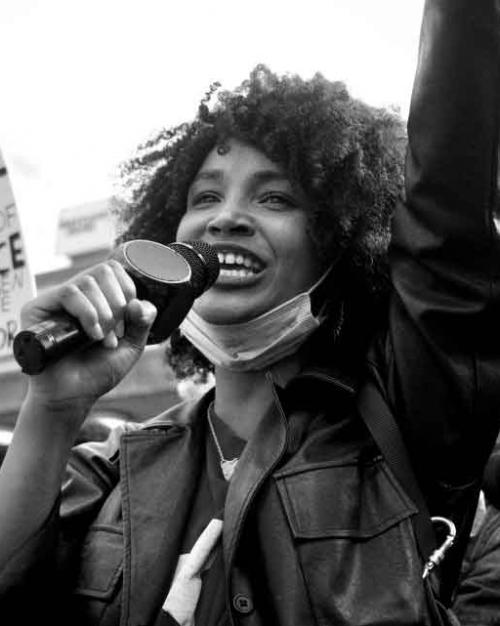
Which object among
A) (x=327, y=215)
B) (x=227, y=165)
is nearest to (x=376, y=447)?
(x=327, y=215)

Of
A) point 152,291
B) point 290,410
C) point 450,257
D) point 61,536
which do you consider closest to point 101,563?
point 61,536

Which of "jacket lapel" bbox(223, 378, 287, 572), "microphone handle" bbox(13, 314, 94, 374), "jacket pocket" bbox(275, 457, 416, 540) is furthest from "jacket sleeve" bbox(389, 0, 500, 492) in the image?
"microphone handle" bbox(13, 314, 94, 374)

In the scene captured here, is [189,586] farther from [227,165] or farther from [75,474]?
[227,165]

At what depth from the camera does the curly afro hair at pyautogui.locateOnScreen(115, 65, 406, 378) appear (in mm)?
2400

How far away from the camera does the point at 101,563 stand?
2.00 metres

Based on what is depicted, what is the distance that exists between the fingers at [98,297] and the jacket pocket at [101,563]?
22.0 inches

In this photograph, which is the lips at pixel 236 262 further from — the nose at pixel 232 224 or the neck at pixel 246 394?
the neck at pixel 246 394

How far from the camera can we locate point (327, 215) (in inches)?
94.6

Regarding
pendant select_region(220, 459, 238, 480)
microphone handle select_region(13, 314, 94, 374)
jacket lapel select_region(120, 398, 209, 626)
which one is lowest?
jacket lapel select_region(120, 398, 209, 626)

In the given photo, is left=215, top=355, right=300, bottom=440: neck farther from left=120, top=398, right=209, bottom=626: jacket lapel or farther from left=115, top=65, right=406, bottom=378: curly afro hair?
left=115, top=65, right=406, bottom=378: curly afro hair

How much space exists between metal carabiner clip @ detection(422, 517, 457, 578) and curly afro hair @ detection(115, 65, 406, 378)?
51cm

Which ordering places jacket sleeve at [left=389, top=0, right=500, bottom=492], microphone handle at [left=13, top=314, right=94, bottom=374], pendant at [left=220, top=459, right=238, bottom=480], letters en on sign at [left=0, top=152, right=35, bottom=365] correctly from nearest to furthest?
1. microphone handle at [left=13, top=314, right=94, bottom=374]
2. jacket sleeve at [left=389, top=0, right=500, bottom=492]
3. pendant at [left=220, top=459, right=238, bottom=480]
4. letters en on sign at [left=0, top=152, right=35, bottom=365]

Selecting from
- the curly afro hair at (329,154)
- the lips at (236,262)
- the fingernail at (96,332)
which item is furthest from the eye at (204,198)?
the fingernail at (96,332)

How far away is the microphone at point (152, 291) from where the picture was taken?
4.92ft
